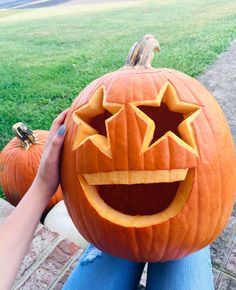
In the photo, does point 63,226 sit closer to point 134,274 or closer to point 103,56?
point 134,274

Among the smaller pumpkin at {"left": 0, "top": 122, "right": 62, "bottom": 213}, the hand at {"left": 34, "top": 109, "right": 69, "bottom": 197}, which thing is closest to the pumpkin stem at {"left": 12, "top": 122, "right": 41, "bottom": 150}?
the smaller pumpkin at {"left": 0, "top": 122, "right": 62, "bottom": 213}

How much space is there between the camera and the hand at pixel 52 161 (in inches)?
42.4

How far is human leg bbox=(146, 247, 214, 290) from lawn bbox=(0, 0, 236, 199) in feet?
6.30

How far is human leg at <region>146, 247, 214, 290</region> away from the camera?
1233 mm

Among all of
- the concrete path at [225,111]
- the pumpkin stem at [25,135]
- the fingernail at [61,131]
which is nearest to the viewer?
the fingernail at [61,131]

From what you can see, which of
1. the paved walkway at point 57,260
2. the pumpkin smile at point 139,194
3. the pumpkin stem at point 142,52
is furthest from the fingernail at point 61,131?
the paved walkway at point 57,260

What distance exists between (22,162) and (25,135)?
0.15 m

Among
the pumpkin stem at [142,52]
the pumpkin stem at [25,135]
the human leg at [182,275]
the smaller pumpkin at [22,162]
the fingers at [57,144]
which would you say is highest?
the pumpkin stem at [142,52]

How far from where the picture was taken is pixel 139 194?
1.12m

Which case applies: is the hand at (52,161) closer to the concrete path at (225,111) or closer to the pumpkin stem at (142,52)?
the pumpkin stem at (142,52)

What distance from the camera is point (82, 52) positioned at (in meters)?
5.20

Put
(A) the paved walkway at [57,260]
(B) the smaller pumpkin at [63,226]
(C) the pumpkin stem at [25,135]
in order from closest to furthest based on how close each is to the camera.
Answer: (A) the paved walkway at [57,260] < (B) the smaller pumpkin at [63,226] < (C) the pumpkin stem at [25,135]

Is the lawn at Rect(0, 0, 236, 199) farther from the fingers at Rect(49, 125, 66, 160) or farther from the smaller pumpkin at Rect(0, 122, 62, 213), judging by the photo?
the fingers at Rect(49, 125, 66, 160)

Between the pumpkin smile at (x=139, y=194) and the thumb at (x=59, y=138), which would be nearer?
the pumpkin smile at (x=139, y=194)
